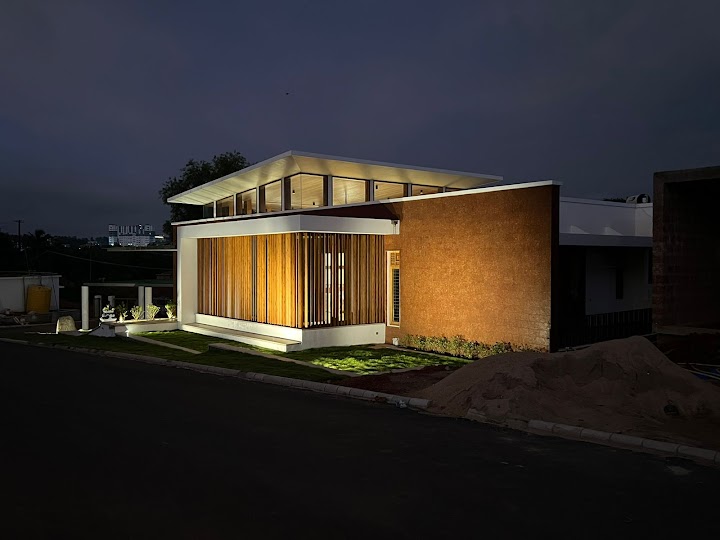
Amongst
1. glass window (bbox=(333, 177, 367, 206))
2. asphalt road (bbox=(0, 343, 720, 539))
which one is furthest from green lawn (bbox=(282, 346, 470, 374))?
glass window (bbox=(333, 177, 367, 206))

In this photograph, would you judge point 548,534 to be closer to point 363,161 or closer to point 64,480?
point 64,480

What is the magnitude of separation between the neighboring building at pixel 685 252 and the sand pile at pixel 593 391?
101 inches

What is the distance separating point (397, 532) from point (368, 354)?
41.1 ft

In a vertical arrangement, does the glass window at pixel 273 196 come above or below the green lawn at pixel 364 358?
above

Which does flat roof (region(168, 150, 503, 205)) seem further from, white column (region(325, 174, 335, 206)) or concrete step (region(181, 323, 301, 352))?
concrete step (region(181, 323, 301, 352))

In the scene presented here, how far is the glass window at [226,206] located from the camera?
103ft

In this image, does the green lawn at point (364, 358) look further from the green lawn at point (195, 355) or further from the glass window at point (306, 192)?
the glass window at point (306, 192)

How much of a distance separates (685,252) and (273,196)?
16.8 metres

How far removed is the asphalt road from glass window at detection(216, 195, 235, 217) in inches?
796

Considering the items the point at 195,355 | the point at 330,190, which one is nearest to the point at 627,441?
the point at 195,355

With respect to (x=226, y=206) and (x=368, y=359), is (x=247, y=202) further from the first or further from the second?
(x=368, y=359)

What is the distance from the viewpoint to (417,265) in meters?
20.1

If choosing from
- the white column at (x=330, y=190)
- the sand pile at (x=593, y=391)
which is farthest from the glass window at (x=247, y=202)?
the sand pile at (x=593, y=391)

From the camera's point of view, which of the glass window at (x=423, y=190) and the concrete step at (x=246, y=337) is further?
the glass window at (x=423, y=190)
